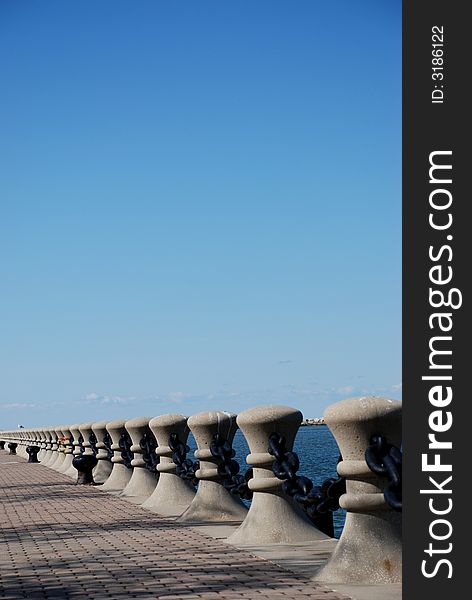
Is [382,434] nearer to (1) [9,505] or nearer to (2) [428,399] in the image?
(2) [428,399]

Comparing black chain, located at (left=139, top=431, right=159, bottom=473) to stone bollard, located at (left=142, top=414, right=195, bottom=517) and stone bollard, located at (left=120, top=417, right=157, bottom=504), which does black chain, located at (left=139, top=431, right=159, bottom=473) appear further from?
stone bollard, located at (left=142, top=414, right=195, bottom=517)

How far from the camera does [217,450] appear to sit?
Answer: 11766mm

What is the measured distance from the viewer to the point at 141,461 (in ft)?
52.7

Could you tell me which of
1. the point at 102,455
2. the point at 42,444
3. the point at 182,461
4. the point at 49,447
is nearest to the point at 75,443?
the point at 102,455

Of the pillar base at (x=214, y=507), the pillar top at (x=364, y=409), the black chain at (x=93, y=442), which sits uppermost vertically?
the pillar top at (x=364, y=409)

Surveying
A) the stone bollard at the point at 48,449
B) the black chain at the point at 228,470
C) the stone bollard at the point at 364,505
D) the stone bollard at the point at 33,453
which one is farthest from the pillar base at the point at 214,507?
the stone bollard at the point at 33,453

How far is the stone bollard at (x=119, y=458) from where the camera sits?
59.0ft

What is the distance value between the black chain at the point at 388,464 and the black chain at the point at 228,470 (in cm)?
387

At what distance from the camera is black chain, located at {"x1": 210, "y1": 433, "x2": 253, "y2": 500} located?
11.3 metres

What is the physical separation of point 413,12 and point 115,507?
31.8 feet

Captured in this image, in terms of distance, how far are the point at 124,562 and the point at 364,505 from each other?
239 cm

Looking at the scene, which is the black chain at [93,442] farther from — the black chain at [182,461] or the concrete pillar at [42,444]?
the concrete pillar at [42,444]

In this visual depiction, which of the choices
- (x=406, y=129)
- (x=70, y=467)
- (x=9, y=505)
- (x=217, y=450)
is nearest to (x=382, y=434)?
(x=406, y=129)

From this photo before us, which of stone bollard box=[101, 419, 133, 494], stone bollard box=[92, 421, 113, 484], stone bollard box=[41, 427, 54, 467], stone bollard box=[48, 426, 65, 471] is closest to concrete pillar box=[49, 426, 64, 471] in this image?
stone bollard box=[48, 426, 65, 471]
